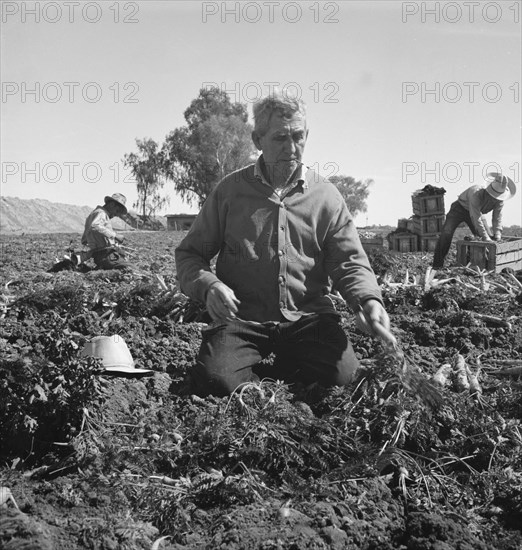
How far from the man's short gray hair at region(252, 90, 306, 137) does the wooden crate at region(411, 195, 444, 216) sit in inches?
361

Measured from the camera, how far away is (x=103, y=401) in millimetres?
3053

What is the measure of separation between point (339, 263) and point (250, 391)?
2.69 feet

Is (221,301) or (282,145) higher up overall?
(282,145)

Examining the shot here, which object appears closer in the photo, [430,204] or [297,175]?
[297,175]

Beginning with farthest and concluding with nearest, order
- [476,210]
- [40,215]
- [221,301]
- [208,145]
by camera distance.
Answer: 1. [40,215]
2. [208,145]
3. [476,210]
4. [221,301]

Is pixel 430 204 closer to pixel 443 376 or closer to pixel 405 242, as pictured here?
pixel 405 242

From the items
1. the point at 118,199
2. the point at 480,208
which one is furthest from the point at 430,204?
the point at 118,199

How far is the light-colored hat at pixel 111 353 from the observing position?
12.4 ft

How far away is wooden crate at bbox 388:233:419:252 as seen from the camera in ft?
42.9

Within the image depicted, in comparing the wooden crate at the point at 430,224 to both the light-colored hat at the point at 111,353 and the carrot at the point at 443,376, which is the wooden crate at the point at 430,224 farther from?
the light-colored hat at the point at 111,353

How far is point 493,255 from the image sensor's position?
354 inches

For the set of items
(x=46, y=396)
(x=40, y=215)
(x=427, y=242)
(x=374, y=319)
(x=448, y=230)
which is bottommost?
(x=46, y=396)

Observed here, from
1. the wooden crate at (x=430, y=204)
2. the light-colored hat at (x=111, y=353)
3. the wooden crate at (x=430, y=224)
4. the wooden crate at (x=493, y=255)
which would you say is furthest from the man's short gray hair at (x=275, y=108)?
the wooden crate at (x=430, y=224)

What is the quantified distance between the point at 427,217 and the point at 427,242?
1.56 feet
